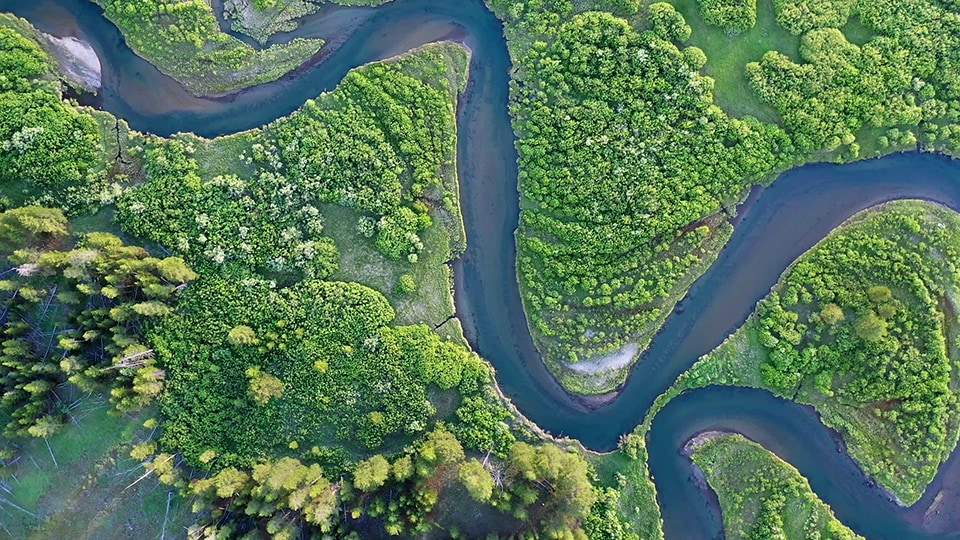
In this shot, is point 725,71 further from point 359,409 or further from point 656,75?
point 359,409

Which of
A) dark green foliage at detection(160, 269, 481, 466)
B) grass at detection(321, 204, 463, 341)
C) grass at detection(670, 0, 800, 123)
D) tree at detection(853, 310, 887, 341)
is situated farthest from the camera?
grass at detection(670, 0, 800, 123)


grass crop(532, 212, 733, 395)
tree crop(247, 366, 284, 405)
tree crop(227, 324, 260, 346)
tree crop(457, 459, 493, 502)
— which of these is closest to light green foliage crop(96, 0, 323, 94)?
tree crop(227, 324, 260, 346)

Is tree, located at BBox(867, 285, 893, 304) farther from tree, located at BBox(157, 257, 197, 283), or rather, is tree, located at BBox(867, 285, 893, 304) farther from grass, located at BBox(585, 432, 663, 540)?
tree, located at BBox(157, 257, 197, 283)

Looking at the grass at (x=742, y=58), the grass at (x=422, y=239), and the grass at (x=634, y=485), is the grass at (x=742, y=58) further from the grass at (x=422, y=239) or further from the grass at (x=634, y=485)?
the grass at (x=634, y=485)

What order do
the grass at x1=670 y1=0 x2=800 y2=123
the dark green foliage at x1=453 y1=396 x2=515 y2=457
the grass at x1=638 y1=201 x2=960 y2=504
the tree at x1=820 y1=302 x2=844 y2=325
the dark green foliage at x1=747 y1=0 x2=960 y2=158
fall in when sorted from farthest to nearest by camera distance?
the grass at x1=670 y1=0 x2=800 y2=123
the dark green foliage at x1=747 y1=0 x2=960 y2=158
the grass at x1=638 y1=201 x2=960 y2=504
the dark green foliage at x1=453 y1=396 x2=515 y2=457
the tree at x1=820 y1=302 x2=844 y2=325

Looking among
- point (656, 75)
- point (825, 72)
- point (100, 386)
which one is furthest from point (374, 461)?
point (825, 72)

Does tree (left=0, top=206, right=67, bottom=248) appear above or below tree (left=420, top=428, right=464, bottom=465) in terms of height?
above
